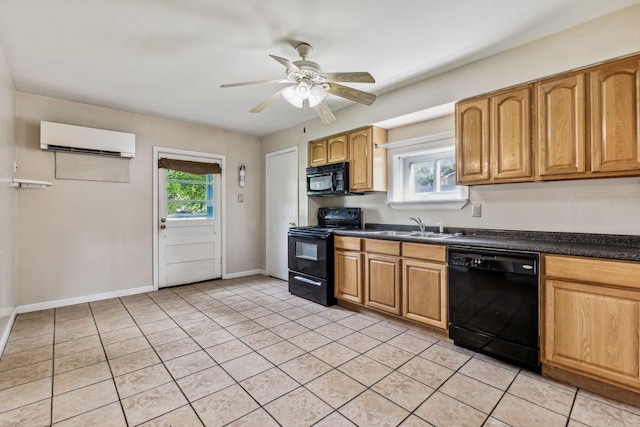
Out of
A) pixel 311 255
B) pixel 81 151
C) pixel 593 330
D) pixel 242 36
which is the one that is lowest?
pixel 593 330

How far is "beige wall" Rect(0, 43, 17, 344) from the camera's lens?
2514 mm

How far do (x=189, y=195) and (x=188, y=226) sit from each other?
48 centimetres

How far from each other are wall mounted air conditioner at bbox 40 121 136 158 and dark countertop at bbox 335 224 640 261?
3.41m

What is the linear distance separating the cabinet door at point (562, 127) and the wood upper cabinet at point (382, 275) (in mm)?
1387

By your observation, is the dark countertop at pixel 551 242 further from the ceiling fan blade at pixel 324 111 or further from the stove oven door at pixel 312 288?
the ceiling fan blade at pixel 324 111

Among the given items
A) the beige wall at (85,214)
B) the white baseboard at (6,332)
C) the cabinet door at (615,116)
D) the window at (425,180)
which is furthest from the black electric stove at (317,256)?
the white baseboard at (6,332)

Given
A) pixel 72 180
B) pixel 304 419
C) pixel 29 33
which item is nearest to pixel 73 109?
pixel 72 180

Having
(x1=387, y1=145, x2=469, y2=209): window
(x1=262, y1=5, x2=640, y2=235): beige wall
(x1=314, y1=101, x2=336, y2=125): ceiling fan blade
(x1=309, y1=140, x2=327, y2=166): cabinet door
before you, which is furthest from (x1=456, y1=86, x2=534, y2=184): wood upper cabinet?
(x1=309, y1=140, x2=327, y2=166): cabinet door

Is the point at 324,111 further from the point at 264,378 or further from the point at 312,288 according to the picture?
the point at 264,378

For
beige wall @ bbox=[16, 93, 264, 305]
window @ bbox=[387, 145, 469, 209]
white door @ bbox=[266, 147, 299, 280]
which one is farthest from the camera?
white door @ bbox=[266, 147, 299, 280]

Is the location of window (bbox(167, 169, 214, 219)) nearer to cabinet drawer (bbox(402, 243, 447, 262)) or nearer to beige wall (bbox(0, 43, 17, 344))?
beige wall (bbox(0, 43, 17, 344))

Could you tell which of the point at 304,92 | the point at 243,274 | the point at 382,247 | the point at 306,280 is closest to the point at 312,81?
the point at 304,92

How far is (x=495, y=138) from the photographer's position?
8.44 feet

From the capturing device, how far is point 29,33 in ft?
7.57
